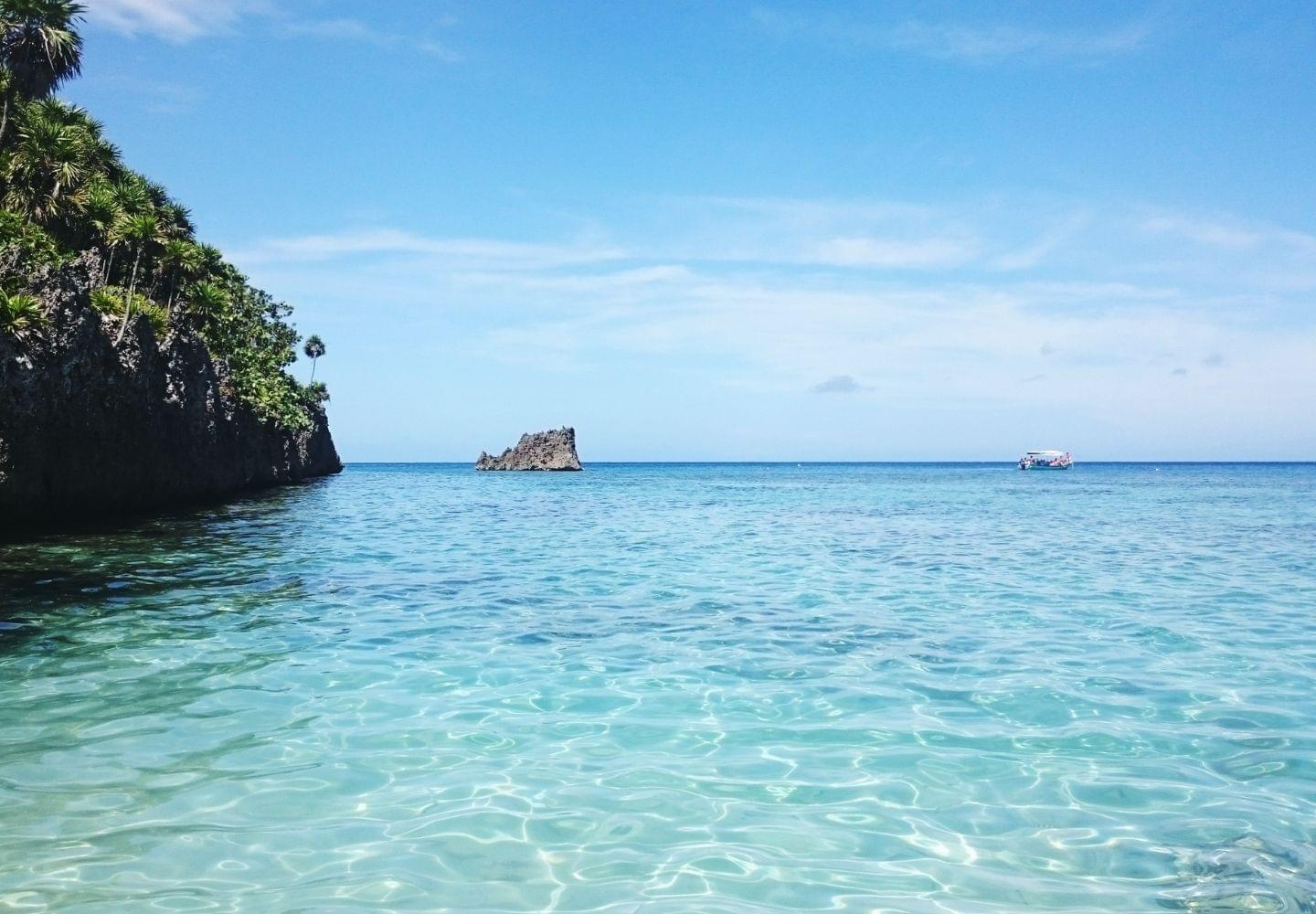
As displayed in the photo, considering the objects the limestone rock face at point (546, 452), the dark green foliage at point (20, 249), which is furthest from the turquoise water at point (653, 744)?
the limestone rock face at point (546, 452)

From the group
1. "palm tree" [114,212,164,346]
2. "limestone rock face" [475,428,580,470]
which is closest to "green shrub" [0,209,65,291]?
"palm tree" [114,212,164,346]

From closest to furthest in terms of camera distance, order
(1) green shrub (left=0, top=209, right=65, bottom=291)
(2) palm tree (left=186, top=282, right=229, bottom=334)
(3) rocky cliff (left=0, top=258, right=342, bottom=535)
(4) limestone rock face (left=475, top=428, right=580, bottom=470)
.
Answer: (1) green shrub (left=0, top=209, right=65, bottom=291), (3) rocky cliff (left=0, top=258, right=342, bottom=535), (2) palm tree (left=186, top=282, right=229, bottom=334), (4) limestone rock face (left=475, top=428, right=580, bottom=470)

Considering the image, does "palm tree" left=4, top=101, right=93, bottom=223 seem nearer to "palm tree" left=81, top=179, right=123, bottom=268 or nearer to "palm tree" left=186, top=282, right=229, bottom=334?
"palm tree" left=81, top=179, right=123, bottom=268

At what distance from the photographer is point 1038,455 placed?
132m

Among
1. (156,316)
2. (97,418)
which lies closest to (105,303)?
(97,418)

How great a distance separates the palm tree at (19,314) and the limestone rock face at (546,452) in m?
99.5

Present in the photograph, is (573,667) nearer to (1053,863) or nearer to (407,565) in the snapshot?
(1053,863)

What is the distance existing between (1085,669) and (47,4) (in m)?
46.5

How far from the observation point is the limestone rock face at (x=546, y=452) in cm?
11938

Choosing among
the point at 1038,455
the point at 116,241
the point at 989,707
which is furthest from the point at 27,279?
the point at 1038,455

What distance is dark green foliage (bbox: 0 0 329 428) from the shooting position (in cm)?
3153

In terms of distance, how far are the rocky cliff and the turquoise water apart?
6879 mm

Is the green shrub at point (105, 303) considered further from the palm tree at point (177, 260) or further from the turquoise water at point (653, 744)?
the turquoise water at point (653, 744)

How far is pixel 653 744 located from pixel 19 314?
1935 cm
